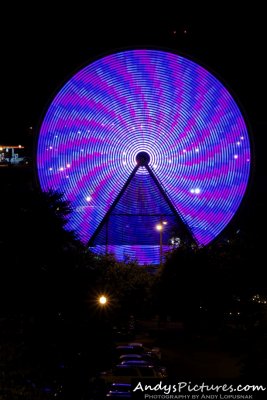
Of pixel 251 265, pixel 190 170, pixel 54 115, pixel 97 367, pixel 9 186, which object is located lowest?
pixel 97 367

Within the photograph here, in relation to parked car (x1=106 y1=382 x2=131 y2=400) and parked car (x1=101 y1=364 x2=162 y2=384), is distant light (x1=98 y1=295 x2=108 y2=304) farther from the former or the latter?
parked car (x1=106 y1=382 x2=131 y2=400)

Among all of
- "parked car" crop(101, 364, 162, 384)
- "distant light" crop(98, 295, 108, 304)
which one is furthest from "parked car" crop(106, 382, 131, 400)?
"distant light" crop(98, 295, 108, 304)

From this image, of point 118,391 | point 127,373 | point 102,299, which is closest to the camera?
point 118,391

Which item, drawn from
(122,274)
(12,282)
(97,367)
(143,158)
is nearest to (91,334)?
(97,367)

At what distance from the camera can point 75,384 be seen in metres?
15.1

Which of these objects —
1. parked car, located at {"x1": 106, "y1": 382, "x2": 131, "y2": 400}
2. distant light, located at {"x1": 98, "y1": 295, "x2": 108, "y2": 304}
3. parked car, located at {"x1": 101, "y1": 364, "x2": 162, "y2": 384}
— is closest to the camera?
parked car, located at {"x1": 106, "y1": 382, "x2": 131, "y2": 400}

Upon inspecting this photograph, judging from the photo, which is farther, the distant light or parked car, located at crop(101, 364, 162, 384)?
the distant light

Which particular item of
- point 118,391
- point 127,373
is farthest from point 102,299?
point 118,391

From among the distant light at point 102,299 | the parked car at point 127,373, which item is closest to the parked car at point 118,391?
the parked car at point 127,373

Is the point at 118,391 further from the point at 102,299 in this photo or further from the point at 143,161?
the point at 143,161

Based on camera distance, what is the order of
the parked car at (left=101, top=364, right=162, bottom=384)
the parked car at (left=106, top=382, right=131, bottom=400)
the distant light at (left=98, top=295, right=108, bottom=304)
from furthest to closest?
1. the distant light at (left=98, top=295, right=108, bottom=304)
2. the parked car at (left=101, top=364, right=162, bottom=384)
3. the parked car at (left=106, top=382, right=131, bottom=400)

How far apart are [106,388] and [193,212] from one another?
81.8ft

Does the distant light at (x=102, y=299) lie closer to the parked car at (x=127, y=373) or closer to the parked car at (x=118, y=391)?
the parked car at (x=127, y=373)

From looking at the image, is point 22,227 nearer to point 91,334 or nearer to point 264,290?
point 91,334
